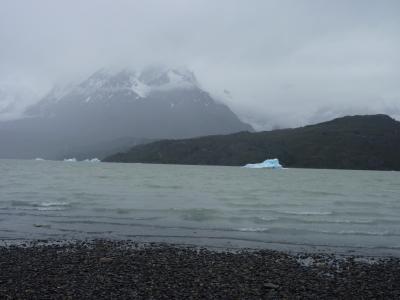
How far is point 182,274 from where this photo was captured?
19.5m

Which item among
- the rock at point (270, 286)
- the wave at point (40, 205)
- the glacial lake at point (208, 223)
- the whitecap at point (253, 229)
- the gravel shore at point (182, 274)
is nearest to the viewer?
the gravel shore at point (182, 274)

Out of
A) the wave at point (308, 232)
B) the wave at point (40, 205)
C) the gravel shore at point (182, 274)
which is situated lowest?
the gravel shore at point (182, 274)

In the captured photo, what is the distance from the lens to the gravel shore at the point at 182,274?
55.4 feet

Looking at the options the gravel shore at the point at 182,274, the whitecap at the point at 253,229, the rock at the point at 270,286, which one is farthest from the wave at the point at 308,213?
the rock at the point at 270,286

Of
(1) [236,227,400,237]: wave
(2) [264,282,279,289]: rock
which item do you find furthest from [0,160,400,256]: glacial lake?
(2) [264,282,279,289]: rock

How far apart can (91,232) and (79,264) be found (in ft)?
35.1

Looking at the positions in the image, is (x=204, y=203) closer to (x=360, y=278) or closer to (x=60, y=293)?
(x=360, y=278)

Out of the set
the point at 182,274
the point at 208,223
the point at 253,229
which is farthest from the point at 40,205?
the point at 182,274

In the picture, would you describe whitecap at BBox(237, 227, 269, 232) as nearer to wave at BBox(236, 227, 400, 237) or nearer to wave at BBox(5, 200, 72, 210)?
wave at BBox(236, 227, 400, 237)

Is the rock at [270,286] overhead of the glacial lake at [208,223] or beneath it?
beneath

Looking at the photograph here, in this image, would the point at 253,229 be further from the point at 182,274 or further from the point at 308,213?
the point at 182,274

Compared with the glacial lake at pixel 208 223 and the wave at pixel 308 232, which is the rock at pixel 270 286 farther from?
the wave at pixel 308 232

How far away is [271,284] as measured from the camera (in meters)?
18.3

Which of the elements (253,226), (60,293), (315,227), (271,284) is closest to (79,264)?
(60,293)
